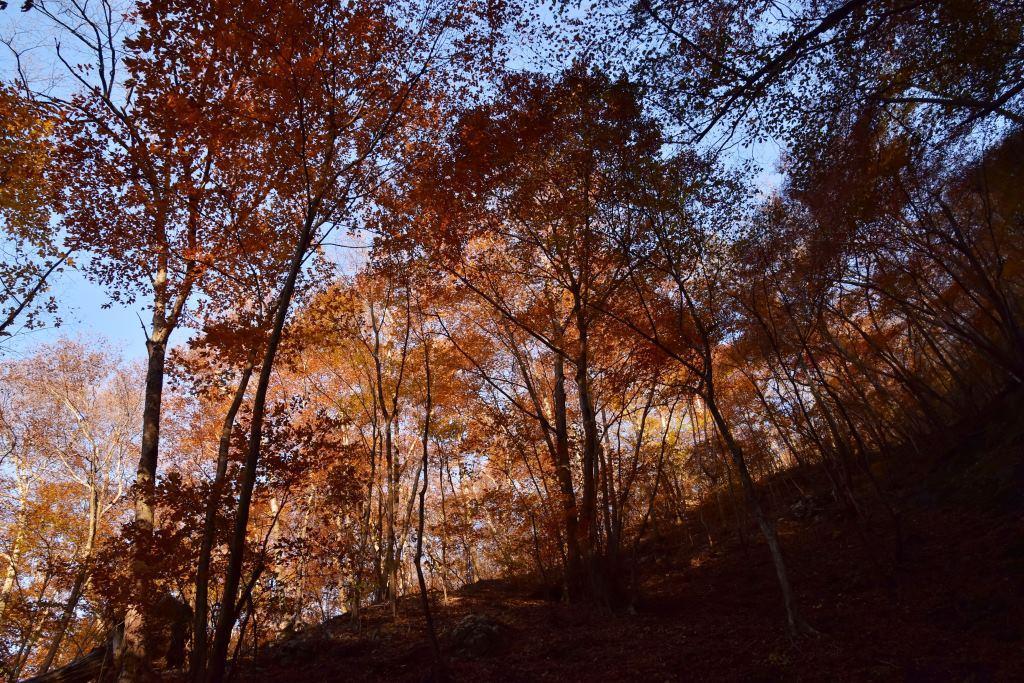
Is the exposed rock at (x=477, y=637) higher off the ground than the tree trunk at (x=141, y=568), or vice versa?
the tree trunk at (x=141, y=568)

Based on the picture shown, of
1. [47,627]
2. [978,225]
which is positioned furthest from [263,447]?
[978,225]

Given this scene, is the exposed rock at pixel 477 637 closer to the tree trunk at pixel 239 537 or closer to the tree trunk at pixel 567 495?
the tree trunk at pixel 567 495

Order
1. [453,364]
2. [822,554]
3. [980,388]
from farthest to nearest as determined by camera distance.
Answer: [453,364] < [980,388] < [822,554]

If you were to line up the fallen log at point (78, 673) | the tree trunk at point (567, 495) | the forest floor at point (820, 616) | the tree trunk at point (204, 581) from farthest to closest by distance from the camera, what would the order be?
the tree trunk at point (567, 495)
the fallen log at point (78, 673)
the tree trunk at point (204, 581)
the forest floor at point (820, 616)

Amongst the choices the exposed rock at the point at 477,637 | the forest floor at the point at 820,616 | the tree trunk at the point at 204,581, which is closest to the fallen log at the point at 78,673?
the forest floor at the point at 820,616

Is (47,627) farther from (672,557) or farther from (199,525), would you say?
(672,557)

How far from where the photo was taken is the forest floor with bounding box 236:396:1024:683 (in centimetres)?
621

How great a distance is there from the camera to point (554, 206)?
10000 millimetres

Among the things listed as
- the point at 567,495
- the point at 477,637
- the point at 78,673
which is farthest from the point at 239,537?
the point at 78,673

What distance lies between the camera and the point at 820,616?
312 inches

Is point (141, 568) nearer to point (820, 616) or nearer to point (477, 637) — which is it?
point (477, 637)

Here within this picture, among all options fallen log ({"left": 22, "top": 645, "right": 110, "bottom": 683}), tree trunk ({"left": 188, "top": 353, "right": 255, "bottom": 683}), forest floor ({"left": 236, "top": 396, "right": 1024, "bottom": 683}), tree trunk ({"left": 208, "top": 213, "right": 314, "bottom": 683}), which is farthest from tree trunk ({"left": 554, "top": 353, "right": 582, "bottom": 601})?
fallen log ({"left": 22, "top": 645, "right": 110, "bottom": 683})

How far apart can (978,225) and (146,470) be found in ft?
58.1

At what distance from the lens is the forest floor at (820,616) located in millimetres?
6211
